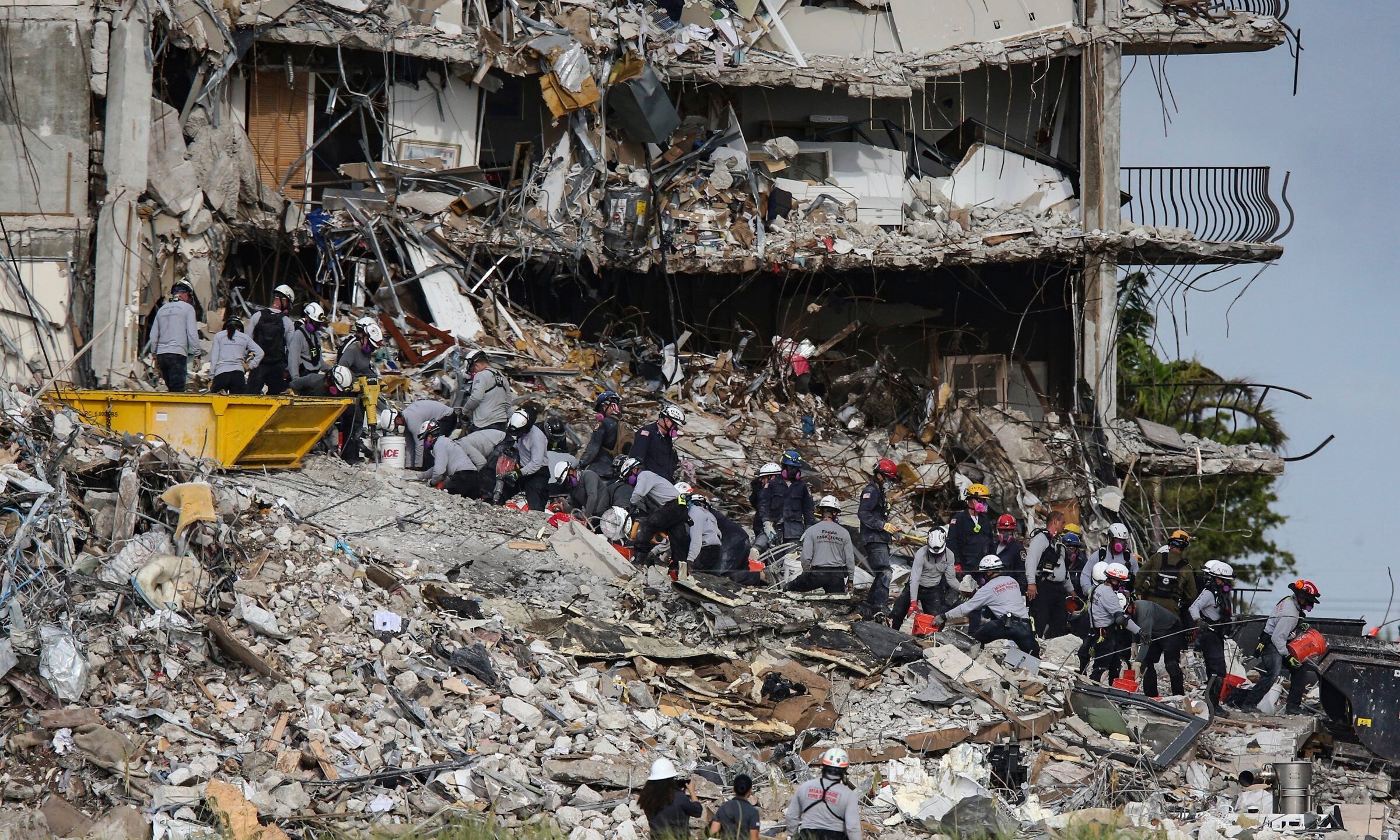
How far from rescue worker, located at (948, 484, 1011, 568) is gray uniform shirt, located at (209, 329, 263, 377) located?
7.26 m

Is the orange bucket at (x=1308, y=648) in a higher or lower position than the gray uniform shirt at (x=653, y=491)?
lower

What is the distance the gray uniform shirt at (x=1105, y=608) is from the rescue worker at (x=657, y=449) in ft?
14.1

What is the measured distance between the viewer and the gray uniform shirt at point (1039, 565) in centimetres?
1428

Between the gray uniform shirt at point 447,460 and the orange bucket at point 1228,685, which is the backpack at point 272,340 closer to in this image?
the gray uniform shirt at point 447,460

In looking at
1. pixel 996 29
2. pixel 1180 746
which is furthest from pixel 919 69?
pixel 1180 746

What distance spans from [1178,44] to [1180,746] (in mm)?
12785

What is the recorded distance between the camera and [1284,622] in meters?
13.5

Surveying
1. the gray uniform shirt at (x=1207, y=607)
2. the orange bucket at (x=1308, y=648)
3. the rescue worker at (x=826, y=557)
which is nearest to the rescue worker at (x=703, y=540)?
the rescue worker at (x=826, y=557)

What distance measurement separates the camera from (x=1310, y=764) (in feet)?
38.3

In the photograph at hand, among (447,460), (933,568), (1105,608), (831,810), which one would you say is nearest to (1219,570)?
(1105,608)

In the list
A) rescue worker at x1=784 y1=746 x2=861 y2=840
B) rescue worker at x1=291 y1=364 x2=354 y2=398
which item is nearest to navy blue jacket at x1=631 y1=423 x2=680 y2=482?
rescue worker at x1=291 y1=364 x2=354 y2=398

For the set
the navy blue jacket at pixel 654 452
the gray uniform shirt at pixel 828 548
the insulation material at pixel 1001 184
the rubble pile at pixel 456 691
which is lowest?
the rubble pile at pixel 456 691

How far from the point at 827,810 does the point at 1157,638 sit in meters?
6.06

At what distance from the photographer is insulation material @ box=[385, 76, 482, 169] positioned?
20.1 metres
